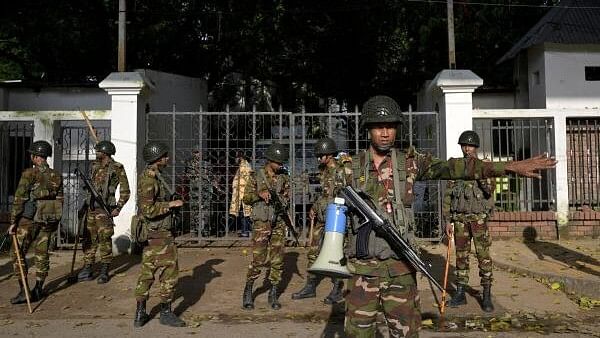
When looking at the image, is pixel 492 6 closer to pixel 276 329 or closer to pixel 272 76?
pixel 272 76

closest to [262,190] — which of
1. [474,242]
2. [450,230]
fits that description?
[450,230]

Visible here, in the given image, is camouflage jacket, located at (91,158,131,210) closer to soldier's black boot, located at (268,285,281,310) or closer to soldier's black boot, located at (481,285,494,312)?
soldier's black boot, located at (268,285,281,310)

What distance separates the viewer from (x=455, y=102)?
30.0 feet

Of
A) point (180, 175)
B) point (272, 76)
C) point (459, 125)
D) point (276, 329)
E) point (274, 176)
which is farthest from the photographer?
point (272, 76)

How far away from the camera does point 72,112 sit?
31.0 ft

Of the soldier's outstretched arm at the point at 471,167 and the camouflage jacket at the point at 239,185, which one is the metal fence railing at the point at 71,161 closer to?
the camouflage jacket at the point at 239,185

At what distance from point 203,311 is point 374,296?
10.2 feet

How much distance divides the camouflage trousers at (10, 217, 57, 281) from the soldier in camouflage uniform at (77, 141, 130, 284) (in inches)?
35.9

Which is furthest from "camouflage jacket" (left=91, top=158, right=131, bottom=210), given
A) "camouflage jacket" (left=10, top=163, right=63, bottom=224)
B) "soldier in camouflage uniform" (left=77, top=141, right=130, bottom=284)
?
"camouflage jacket" (left=10, top=163, right=63, bottom=224)

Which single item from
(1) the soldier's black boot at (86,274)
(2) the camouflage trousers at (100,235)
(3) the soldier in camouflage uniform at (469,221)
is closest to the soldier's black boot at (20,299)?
(1) the soldier's black boot at (86,274)

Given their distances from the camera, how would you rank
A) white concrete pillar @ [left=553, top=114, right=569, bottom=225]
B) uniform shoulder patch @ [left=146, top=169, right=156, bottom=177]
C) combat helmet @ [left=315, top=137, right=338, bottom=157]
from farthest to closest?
Answer: white concrete pillar @ [left=553, top=114, right=569, bottom=225] < combat helmet @ [left=315, top=137, right=338, bottom=157] < uniform shoulder patch @ [left=146, top=169, right=156, bottom=177]

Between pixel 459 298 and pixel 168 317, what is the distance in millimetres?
3060

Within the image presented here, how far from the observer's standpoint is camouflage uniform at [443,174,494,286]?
5.90 meters

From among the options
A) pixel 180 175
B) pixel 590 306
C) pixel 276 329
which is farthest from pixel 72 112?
pixel 590 306
